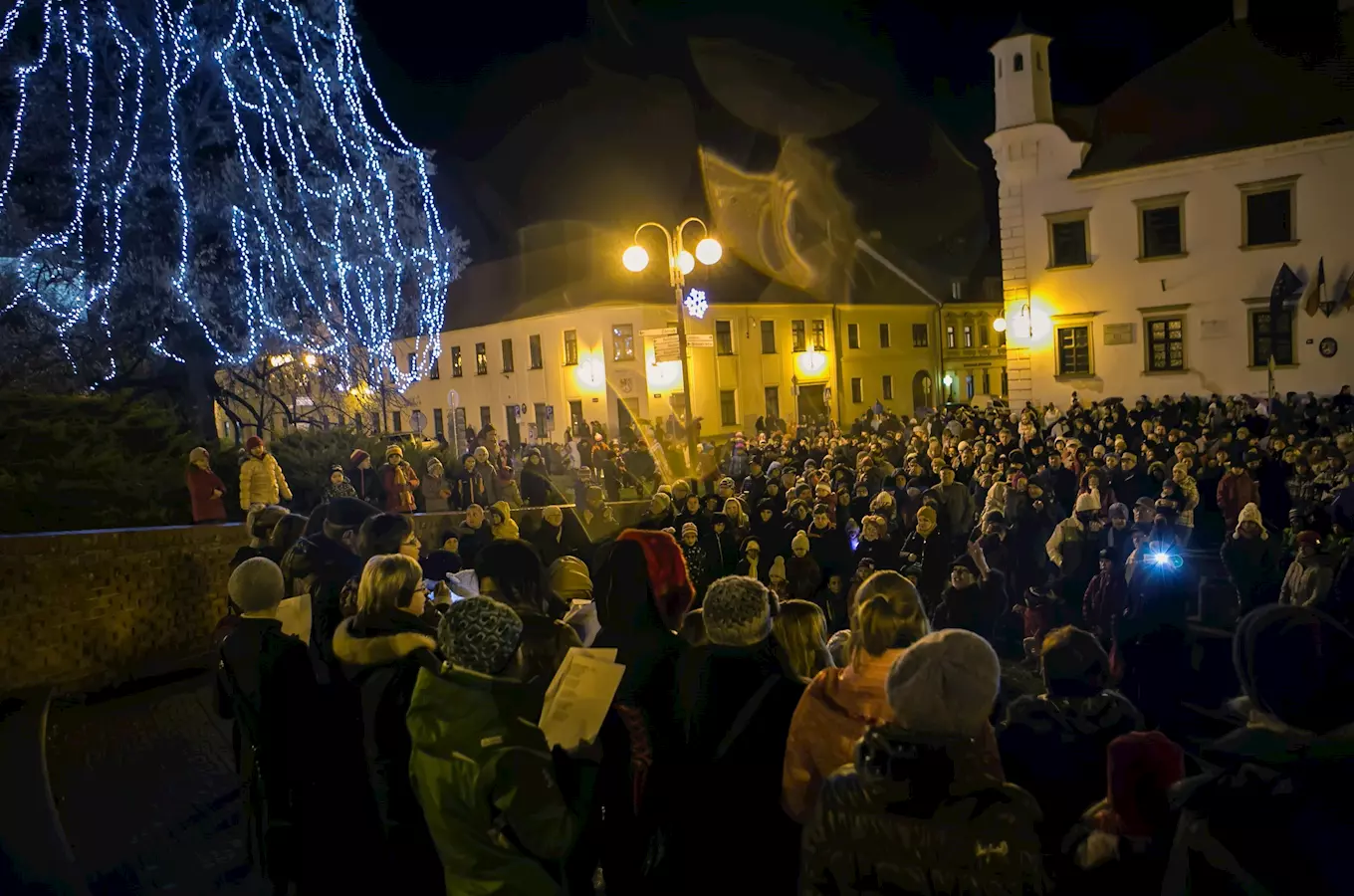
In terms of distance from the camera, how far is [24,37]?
55.4 ft

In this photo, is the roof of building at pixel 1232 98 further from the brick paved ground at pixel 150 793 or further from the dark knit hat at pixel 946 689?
the dark knit hat at pixel 946 689

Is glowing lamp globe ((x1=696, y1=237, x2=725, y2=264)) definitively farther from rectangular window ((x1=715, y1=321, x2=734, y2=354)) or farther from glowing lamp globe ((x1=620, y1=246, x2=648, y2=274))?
rectangular window ((x1=715, y1=321, x2=734, y2=354))

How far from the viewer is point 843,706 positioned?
3266mm

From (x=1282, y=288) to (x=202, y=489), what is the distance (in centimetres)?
2617

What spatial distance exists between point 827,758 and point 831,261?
155 feet

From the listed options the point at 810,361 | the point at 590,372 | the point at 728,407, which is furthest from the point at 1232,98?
the point at 590,372

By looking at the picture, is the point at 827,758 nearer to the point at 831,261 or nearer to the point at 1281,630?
the point at 1281,630

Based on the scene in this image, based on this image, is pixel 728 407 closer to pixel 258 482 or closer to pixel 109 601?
pixel 258 482

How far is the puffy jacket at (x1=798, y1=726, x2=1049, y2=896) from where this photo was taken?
235 centimetres

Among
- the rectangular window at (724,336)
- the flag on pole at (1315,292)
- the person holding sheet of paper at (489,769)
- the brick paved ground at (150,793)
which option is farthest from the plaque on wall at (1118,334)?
the person holding sheet of paper at (489,769)

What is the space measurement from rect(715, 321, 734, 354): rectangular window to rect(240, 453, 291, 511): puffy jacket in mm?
30298

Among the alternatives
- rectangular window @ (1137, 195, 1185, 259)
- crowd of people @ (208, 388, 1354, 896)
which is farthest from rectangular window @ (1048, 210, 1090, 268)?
crowd of people @ (208, 388, 1354, 896)

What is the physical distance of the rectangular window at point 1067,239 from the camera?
29.6m

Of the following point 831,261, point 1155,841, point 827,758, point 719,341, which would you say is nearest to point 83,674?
point 827,758
